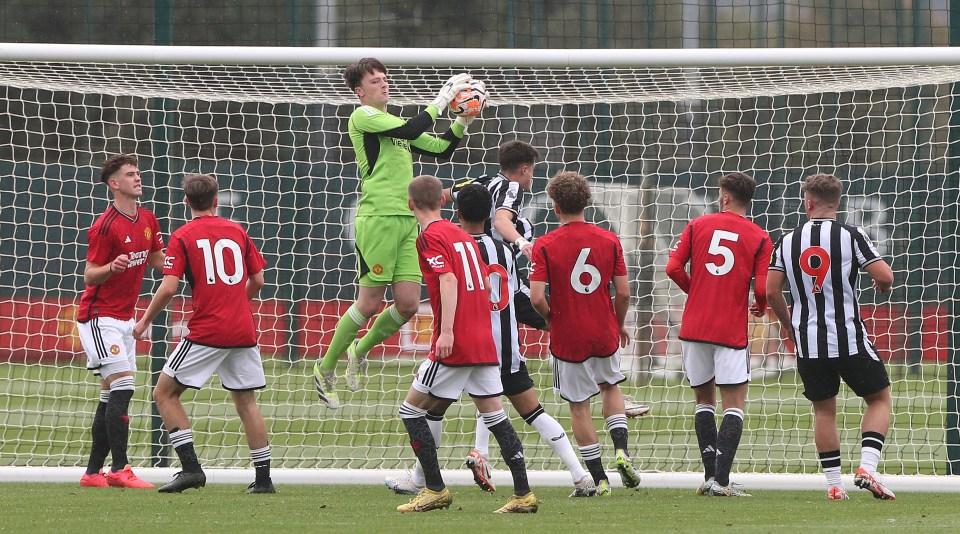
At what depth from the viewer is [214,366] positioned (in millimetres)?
5980

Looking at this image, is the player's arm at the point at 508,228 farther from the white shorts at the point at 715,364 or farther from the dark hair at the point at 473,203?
the white shorts at the point at 715,364

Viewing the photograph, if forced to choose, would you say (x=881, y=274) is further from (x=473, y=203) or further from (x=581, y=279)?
(x=473, y=203)

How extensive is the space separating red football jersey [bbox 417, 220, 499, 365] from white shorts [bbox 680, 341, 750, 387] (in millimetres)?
1255

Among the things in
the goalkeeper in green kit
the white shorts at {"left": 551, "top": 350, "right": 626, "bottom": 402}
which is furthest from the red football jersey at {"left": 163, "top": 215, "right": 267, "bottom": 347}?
the white shorts at {"left": 551, "top": 350, "right": 626, "bottom": 402}

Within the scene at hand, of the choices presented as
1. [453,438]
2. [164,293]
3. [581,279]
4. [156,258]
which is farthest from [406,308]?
[453,438]

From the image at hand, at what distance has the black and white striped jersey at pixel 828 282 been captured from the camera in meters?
5.71

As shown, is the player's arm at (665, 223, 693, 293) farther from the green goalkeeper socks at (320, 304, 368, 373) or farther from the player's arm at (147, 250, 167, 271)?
the player's arm at (147, 250, 167, 271)

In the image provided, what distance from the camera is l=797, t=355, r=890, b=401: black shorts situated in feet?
18.8

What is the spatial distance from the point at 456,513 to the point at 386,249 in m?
1.82

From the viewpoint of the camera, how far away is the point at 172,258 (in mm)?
5895

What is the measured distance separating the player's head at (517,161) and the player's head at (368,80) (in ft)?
2.50

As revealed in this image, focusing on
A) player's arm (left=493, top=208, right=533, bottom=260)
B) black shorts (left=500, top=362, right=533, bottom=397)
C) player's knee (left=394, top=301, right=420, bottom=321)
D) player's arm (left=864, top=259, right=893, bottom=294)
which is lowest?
black shorts (left=500, top=362, right=533, bottom=397)

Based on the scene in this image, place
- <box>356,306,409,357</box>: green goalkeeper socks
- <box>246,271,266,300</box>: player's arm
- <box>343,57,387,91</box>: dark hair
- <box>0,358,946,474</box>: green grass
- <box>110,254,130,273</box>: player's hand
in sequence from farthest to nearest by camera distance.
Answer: <box>0,358,946,474</box>: green grass < <box>356,306,409,357</box>: green goalkeeper socks < <box>343,57,387,91</box>: dark hair < <box>110,254,130,273</box>: player's hand < <box>246,271,266,300</box>: player's arm

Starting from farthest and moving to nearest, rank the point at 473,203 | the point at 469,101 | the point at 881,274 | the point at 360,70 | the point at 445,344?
the point at 360,70
the point at 469,101
the point at 881,274
the point at 473,203
the point at 445,344
